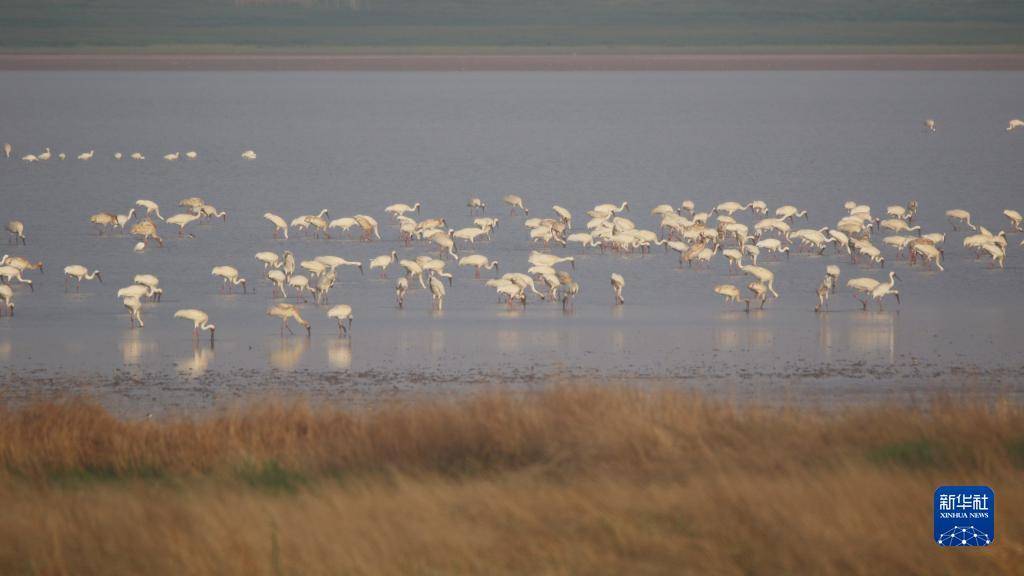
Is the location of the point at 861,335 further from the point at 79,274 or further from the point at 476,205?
the point at 476,205

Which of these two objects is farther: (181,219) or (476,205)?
(476,205)

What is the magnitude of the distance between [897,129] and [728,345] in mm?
58246

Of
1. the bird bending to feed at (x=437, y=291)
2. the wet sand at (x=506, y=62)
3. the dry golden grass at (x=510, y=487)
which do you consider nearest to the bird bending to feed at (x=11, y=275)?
the bird bending to feed at (x=437, y=291)

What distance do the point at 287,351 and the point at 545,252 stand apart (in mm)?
10241

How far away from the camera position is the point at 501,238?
31969 mm

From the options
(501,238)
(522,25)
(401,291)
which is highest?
(522,25)

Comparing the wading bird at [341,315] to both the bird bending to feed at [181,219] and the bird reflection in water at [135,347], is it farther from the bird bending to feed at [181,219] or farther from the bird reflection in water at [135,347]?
the bird bending to feed at [181,219]

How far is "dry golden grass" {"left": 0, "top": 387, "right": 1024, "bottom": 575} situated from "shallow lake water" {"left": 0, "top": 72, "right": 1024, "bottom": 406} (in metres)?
4.10

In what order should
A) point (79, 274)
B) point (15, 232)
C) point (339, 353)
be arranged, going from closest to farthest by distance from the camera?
point (339, 353) → point (79, 274) → point (15, 232)

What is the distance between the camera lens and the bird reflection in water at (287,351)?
1848 cm

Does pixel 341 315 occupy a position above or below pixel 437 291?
below

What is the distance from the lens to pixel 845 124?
7988 cm

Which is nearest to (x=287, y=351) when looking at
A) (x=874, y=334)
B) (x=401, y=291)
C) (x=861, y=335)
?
(x=401, y=291)

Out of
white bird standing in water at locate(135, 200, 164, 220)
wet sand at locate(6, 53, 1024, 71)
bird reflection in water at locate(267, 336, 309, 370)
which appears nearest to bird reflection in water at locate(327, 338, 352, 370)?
bird reflection in water at locate(267, 336, 309, 370)
